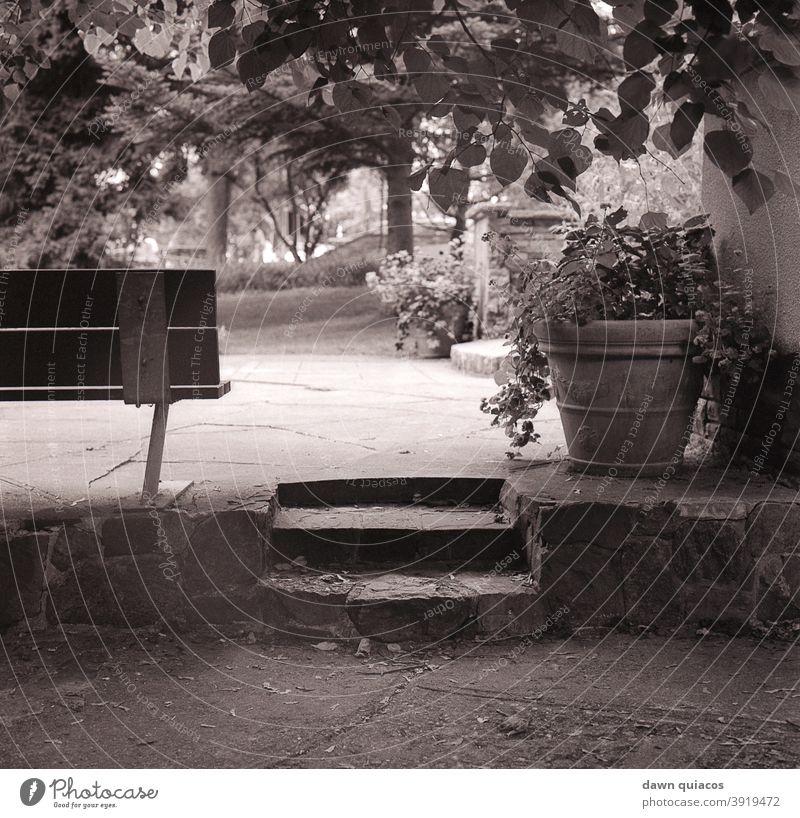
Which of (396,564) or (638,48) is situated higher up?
(638,48)

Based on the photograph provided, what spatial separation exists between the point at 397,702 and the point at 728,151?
170cm

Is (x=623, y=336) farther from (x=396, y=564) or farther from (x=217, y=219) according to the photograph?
(x=217, y=219)

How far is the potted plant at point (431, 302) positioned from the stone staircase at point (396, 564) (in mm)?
5215

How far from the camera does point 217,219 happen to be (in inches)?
619

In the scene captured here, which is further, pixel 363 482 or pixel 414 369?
pixel 414 369

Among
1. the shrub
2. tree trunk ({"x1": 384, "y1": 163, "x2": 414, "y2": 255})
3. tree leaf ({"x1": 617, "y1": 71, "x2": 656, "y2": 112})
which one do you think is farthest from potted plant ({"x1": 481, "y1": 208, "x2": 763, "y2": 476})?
the shrub

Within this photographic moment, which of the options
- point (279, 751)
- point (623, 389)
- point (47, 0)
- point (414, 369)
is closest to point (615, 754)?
point (279, 751)

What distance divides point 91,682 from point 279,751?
28.7 inches

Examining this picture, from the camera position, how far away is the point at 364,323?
11.1 meters

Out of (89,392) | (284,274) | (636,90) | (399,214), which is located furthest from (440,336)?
(284,274)

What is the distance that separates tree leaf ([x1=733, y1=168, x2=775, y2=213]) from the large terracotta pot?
79cm

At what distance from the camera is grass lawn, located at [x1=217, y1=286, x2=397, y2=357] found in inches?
385
